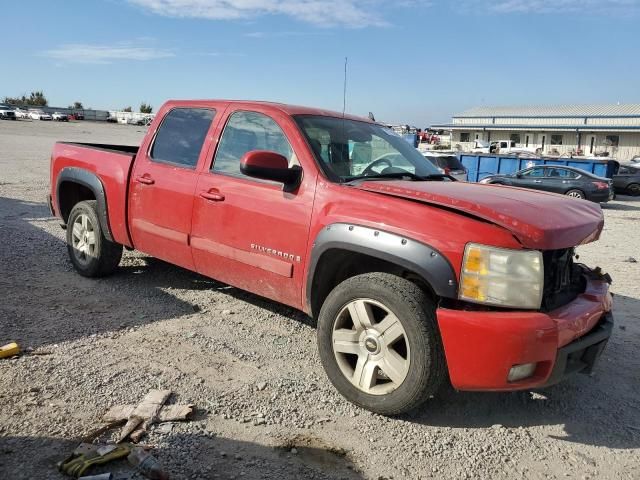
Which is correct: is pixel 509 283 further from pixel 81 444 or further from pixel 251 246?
pixel 81 444

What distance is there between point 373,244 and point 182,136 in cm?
236

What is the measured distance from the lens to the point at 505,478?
2.85 m

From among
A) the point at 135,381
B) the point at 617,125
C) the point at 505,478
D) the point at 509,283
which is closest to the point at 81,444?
the point at 135,381

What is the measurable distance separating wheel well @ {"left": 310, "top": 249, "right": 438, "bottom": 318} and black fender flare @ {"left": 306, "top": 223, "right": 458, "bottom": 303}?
8cm

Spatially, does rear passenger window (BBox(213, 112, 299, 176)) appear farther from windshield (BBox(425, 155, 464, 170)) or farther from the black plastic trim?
windshield (BBox(425, 155, 464, 170))

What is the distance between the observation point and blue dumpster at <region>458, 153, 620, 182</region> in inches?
823

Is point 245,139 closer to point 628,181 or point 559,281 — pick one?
point 559,281

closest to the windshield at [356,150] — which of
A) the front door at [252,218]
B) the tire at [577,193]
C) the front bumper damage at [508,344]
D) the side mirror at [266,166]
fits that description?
the front door at [252,218]

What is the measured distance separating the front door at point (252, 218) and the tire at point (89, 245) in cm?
147

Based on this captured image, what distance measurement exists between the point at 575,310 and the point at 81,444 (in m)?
2.75

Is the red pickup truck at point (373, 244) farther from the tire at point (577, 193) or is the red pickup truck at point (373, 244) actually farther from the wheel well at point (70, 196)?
the tire at point (577, 193)

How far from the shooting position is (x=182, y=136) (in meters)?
4.83

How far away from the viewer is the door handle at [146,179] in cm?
481

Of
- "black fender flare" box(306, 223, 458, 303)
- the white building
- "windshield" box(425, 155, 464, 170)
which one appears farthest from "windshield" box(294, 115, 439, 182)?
the white building
